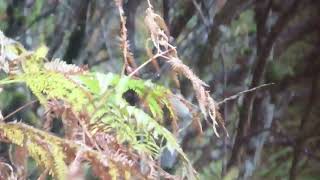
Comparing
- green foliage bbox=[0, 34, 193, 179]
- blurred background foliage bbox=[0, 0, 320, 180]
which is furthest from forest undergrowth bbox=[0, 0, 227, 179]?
blurred background foliage bbox=[0, 0, 320, 180]

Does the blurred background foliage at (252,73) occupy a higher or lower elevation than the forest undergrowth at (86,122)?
higher

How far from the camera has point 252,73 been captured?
3.91 ft

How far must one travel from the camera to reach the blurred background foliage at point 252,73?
117 centimetres

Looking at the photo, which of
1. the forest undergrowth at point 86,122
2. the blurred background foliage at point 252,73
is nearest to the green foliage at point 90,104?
the forest undergrowth at point 86,122

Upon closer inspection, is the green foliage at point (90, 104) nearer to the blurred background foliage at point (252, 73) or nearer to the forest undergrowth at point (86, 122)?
the forest undergrowth at point (86, 122)

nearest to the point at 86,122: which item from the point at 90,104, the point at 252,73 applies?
the point at 90,104

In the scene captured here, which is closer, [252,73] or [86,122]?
[86,122]

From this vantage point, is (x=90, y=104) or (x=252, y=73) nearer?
(x=90, y=104)

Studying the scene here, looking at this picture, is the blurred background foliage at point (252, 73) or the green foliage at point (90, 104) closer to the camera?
the green foliage at point (90, 104)

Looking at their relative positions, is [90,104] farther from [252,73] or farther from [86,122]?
[252,73]

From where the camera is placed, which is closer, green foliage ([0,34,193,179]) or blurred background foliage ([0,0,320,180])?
green foliage ([0,34,193,179])

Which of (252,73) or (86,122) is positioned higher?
(252,73)

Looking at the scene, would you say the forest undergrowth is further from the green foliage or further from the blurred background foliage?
the blurred background foliage

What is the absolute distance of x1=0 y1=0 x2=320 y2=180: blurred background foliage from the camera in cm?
117
